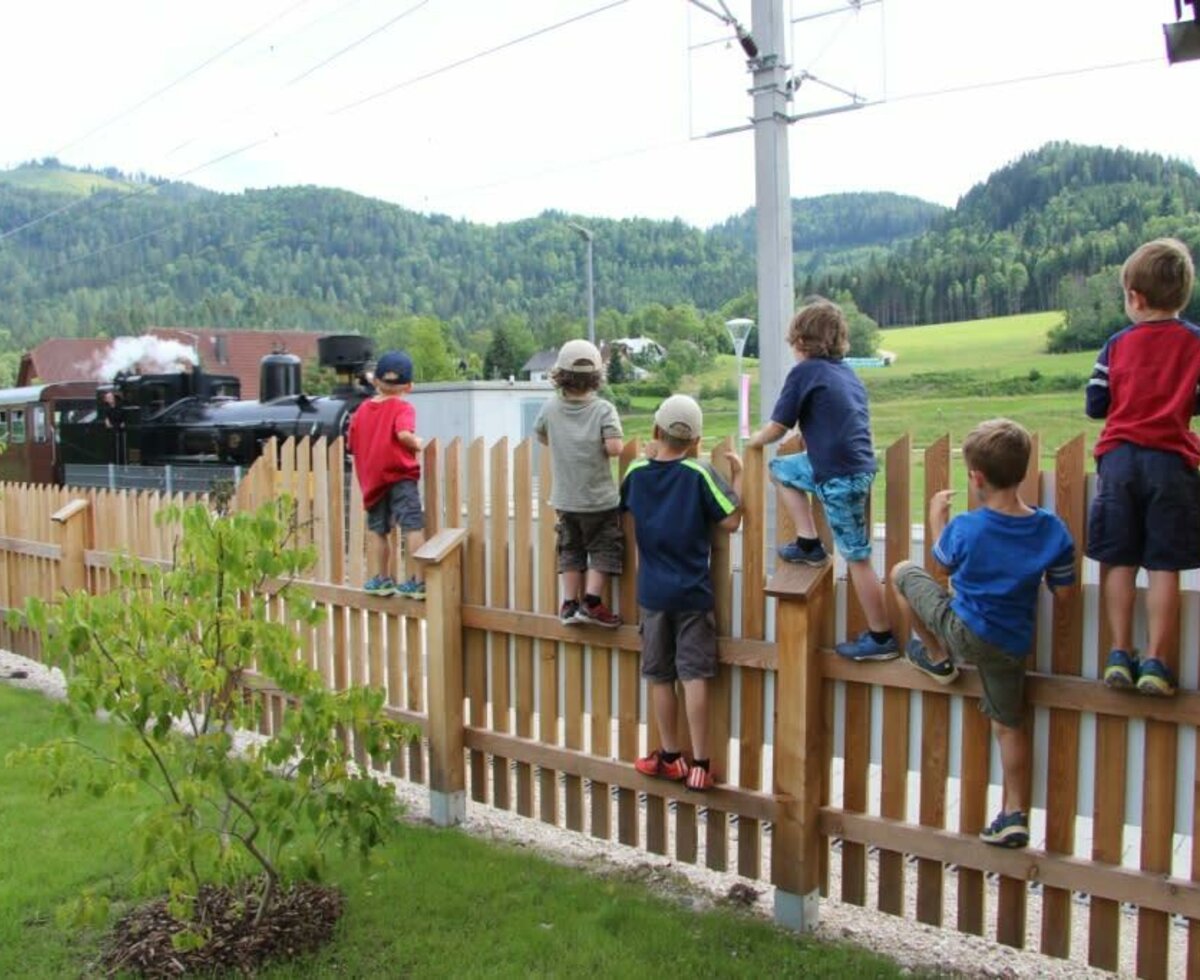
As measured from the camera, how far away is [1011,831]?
3197mm

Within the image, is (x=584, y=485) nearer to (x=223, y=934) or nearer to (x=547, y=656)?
(x=547, y=656)

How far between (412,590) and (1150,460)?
3.37m

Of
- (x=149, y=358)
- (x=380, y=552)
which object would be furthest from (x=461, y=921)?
(x=149, y=358)

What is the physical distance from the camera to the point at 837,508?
3512 mm

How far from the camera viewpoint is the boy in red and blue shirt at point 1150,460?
111 inches

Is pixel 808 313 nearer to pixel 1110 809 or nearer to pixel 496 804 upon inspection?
pixel 1110 809

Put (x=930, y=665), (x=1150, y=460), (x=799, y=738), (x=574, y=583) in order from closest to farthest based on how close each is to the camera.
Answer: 1. (x=1150, y=460)
2. (x=930, y=665)
3. (x=799, y=738)
4. (x=574, y=583)

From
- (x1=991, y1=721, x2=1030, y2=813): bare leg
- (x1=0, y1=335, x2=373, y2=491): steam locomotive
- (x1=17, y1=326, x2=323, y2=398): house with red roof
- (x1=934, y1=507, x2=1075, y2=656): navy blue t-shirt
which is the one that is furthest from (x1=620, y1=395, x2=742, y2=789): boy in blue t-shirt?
(x1=17, y1=326, x2=323, y2=398): house with red roof

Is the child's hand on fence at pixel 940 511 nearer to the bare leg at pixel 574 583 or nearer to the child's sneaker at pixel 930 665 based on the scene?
the child's sneaker at pixel 930 665

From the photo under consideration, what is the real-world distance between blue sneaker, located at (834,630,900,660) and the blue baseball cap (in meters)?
2.80

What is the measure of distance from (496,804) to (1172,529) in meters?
3.13

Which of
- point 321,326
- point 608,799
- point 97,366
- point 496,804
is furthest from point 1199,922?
point 321,326

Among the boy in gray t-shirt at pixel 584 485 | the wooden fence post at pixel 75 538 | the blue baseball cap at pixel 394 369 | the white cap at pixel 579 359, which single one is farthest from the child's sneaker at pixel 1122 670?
the wooden fence post at pixel 75 538

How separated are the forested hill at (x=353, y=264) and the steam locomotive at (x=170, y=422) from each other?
68.6 meters
